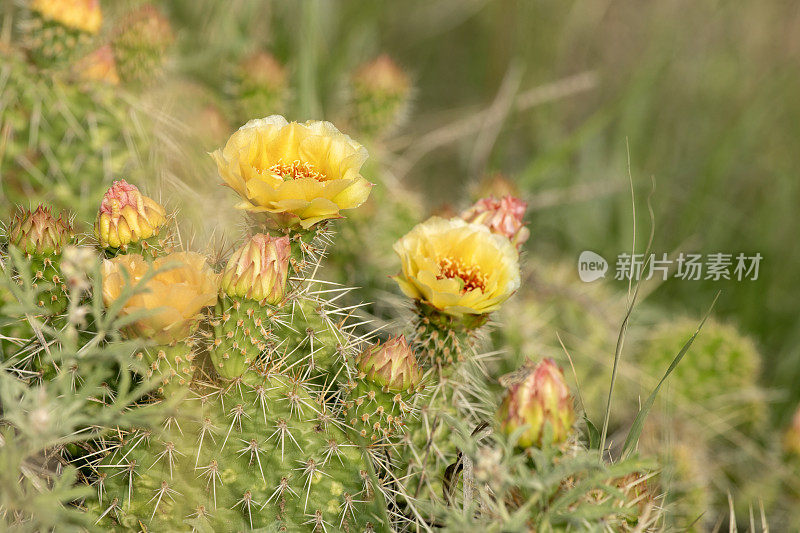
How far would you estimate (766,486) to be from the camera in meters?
1.47

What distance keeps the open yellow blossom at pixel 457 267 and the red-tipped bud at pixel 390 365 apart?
0.24 ft

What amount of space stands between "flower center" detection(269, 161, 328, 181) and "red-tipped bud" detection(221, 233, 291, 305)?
0.12 meters

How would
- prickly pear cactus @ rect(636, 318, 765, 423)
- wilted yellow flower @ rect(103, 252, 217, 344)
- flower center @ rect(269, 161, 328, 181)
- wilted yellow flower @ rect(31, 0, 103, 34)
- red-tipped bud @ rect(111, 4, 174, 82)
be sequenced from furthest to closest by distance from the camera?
1. prickly pear cactus @ rect(636, 318, 765, 423)
2. red-tipped bud @ rect(111, 4, 174, 82)
3. wilted yellow flower @ rect(31, 0, 103, 34)
4. flower center @ rect(269, 161, 328, 181)
5. wilted yellow flower @ rect(103, 252, 217, 344)

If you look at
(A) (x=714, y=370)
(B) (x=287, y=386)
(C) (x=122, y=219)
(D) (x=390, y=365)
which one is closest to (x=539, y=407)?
(D) (x=390, y=365)

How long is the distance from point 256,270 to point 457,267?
27 centimetres

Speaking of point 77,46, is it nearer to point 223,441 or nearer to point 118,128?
point 118,128

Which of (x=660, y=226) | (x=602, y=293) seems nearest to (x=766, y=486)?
(x=602, y=293)

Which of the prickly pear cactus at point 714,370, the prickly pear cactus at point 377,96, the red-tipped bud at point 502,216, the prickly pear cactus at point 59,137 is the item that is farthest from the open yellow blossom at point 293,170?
the prickly pear cactus at point 714,370

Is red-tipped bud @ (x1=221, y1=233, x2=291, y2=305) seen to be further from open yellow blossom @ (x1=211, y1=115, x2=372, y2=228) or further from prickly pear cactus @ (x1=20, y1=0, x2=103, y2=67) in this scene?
prickly pear cactus @ (x1=20, y1=0, x2=103, y2=67)

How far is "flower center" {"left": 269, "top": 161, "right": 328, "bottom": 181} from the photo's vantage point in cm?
86

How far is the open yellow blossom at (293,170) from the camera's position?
789mm

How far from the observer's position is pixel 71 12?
1.27 meters

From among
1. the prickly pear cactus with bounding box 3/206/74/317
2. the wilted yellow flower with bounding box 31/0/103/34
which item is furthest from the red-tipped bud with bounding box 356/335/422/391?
the wilted yellow flower with bounding box 31/0/103/34

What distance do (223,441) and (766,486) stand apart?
1213 mm
